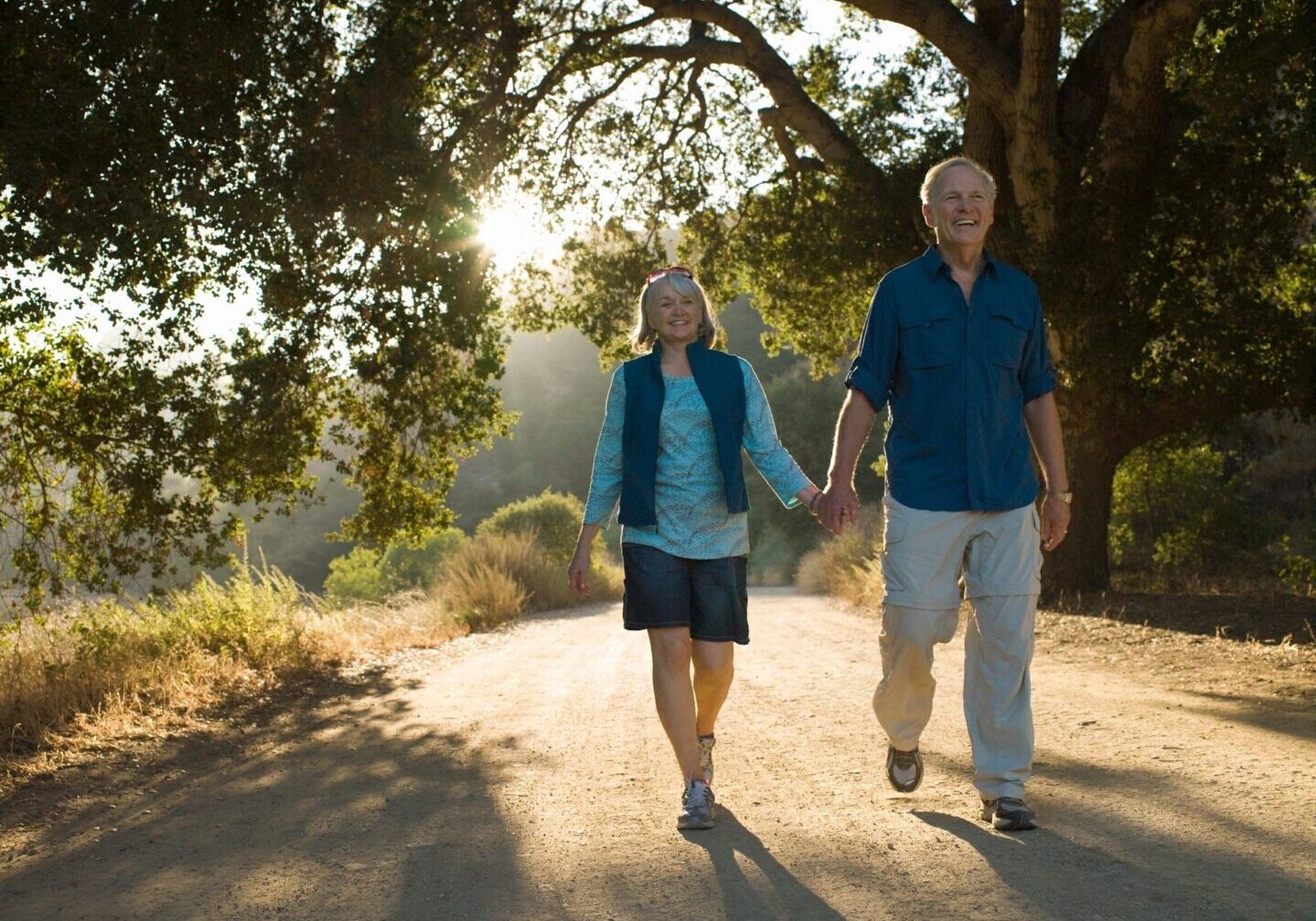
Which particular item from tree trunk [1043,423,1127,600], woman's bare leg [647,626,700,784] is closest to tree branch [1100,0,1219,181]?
tree trunk [1043,423,1127,600]

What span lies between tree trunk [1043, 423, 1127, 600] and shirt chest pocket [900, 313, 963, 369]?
10.9 meters

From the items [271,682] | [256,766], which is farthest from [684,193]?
[256,766]

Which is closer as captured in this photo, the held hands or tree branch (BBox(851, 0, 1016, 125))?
the held hands

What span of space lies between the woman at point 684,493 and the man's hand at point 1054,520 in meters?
0.90

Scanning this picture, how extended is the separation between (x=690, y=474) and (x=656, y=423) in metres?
0.24

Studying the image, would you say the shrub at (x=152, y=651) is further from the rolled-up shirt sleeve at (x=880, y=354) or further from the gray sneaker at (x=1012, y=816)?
the gray sneaker at (x=1012, y=816)

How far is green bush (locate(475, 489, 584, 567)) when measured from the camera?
27406 millimetres

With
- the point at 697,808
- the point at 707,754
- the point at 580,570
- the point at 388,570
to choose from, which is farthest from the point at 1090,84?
the point at 388,570

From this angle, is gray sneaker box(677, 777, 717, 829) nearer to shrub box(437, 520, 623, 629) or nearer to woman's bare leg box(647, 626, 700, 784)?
woman's bare leg box(647, 626, 700, 784)

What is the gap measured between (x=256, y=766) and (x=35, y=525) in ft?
12.8

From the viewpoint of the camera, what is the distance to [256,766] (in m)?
7.50

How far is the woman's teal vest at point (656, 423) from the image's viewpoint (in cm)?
542

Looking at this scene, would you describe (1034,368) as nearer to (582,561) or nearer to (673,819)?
(582,561)

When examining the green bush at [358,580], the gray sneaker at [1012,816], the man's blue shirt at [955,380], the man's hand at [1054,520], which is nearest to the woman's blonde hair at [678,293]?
the man's blue shirt at [955,380]
